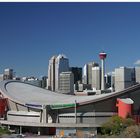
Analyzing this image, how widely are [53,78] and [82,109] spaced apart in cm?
5888

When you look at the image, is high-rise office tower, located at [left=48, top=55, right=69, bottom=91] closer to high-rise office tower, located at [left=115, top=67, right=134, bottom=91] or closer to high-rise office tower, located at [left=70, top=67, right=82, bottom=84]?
high-rise office tower, located at [left=70, top=67, right=82, bottom=84]

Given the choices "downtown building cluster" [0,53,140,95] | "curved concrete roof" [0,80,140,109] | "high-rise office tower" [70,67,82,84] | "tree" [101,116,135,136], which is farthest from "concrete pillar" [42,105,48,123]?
"high-rise office tower" [70,67,82,84]

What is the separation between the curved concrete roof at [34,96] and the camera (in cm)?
3720

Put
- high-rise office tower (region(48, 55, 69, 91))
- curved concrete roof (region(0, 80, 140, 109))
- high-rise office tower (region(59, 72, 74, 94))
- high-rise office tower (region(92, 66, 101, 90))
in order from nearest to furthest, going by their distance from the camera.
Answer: curved concrete roof (region(0, 80, 140, 109))
high-rise office tower (region(59, 72, 74, 94))
high-rise office tower (region(48, 55, 69, 91))
high-rise office tower (region(92, 66, 101, 90))

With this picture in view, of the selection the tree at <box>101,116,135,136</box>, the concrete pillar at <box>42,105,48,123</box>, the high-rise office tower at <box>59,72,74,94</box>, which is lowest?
the tree at <box>101,116,135,136</box>

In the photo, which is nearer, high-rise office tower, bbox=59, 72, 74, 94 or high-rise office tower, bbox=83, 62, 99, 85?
high-rise office tower, bbox=59, 72, 74, 94

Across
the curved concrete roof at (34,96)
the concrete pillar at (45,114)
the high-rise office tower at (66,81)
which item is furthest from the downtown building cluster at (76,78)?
the concrete pillar at (45,114)

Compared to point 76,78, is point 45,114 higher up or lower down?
lower down

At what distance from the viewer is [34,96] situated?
42.6 meters

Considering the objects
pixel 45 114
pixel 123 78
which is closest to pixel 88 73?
pixel 123 78

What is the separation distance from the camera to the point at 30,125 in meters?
35.5

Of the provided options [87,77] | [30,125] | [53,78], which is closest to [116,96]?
[30,125]

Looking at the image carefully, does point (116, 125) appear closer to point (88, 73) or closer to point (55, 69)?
A: point (55, 69)

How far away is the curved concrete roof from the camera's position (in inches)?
1465
